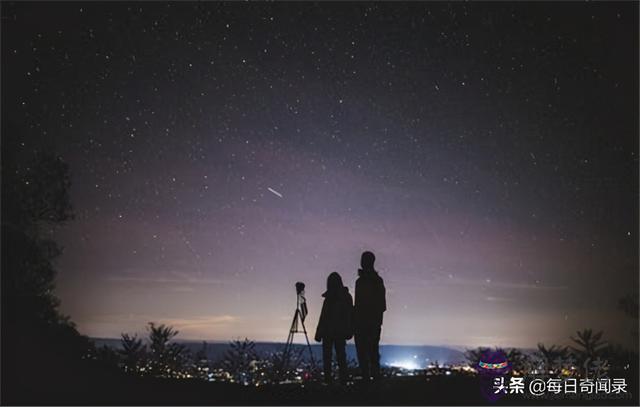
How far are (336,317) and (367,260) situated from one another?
3.62 ft

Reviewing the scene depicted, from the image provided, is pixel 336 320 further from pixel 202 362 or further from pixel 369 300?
Answer: pixel 202 362

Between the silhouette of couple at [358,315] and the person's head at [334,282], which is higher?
the person's head at [334,282]

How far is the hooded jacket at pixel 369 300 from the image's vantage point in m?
8.98

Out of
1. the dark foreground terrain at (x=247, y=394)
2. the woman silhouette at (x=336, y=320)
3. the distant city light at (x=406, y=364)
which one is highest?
the woman silhouette at (x=336, y=320)

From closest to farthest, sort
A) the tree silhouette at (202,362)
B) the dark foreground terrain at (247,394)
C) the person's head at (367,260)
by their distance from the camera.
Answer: the dark foreground terrain at (247,394), the person's head at (367,260), the tree silhouette at (202,362)

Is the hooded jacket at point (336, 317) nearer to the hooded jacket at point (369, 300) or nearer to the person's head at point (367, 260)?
the hooded jacket at point (369, 300)

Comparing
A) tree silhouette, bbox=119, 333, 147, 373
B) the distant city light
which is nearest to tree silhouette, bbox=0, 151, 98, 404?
tree silhouette, bbox=119, 333, 147, 373

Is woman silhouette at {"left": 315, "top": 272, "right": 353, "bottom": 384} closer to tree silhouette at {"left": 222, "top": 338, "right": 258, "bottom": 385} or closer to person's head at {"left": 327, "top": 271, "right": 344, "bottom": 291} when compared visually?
person's head at {"left": 327, "top": 271, "right": 344, "bottom": 291}

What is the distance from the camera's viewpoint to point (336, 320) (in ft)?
29.8

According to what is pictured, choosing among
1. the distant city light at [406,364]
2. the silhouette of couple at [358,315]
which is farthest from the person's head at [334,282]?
the distant city light at [406,364]

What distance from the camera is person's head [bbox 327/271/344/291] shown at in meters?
9.17

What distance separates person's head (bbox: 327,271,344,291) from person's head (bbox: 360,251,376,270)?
0.48 m

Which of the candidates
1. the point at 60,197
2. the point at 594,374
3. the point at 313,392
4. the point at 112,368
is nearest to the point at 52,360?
the point at 112,368

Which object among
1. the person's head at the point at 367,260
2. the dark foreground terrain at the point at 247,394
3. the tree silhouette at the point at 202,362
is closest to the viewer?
the dark foreground terrain at the point at 247,394
